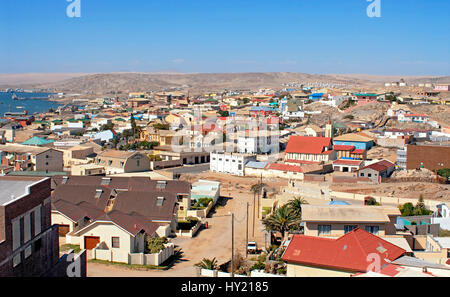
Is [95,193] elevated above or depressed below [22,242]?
below

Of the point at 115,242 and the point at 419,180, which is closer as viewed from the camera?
the point at 115,242

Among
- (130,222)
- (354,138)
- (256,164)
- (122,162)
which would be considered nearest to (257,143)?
(256,164)

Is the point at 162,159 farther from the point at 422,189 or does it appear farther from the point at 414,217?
the point at 414,217

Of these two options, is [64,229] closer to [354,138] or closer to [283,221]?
[283,221]

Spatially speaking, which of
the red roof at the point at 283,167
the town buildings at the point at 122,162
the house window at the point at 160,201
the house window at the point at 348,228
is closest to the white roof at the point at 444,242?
the house window at the point at 348,228

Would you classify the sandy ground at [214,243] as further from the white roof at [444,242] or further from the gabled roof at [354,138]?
the gabled roof at [354,138]
